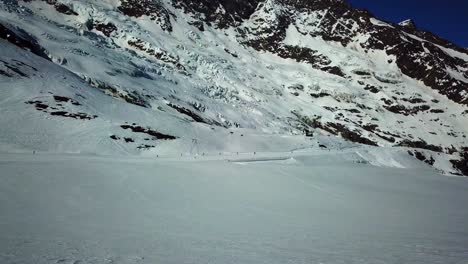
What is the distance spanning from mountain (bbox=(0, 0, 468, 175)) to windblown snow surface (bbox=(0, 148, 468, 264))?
1400cm

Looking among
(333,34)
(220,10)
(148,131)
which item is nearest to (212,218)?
(148,131)

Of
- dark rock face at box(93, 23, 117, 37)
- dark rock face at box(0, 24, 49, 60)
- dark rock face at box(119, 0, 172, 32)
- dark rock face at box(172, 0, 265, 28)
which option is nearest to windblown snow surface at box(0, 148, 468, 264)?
dark rock face at box(0, 24, 49, 60)

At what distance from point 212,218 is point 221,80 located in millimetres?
70620

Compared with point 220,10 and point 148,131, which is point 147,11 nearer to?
point 220,10

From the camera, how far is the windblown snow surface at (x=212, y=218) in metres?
6.14

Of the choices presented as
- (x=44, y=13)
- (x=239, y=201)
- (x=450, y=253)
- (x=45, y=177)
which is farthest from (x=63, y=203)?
(x=44, y=13)

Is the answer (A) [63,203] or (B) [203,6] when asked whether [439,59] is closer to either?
(B) [203,6]

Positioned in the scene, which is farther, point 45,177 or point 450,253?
point 45,177

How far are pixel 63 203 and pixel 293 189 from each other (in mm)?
10968

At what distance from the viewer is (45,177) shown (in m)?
13.2

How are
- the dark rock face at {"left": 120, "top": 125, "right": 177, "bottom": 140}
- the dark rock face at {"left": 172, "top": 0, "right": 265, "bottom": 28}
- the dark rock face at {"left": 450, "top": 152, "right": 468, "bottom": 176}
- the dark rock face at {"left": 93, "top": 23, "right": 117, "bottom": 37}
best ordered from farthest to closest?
the dark rock face at {"left": 172, "top": 0, "right": 265, "bottom": 28} → the dark rock face at {"left": 93, "top": 23, "right": 117, "bottom": 37} → the dark rock face at {"left": 450, "top": 152, "right": 468, "bottom": 176} → the dark rock face at {"left": 120, "top": 125, "right": 177, "bottom": 140}

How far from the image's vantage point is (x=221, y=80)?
3123 inches

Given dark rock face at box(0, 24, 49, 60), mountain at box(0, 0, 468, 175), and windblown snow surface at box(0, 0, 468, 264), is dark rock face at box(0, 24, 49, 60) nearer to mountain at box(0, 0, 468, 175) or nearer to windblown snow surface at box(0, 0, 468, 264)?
mountain at box(0, 0, 468, 175)

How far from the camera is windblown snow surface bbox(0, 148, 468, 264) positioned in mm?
6145
